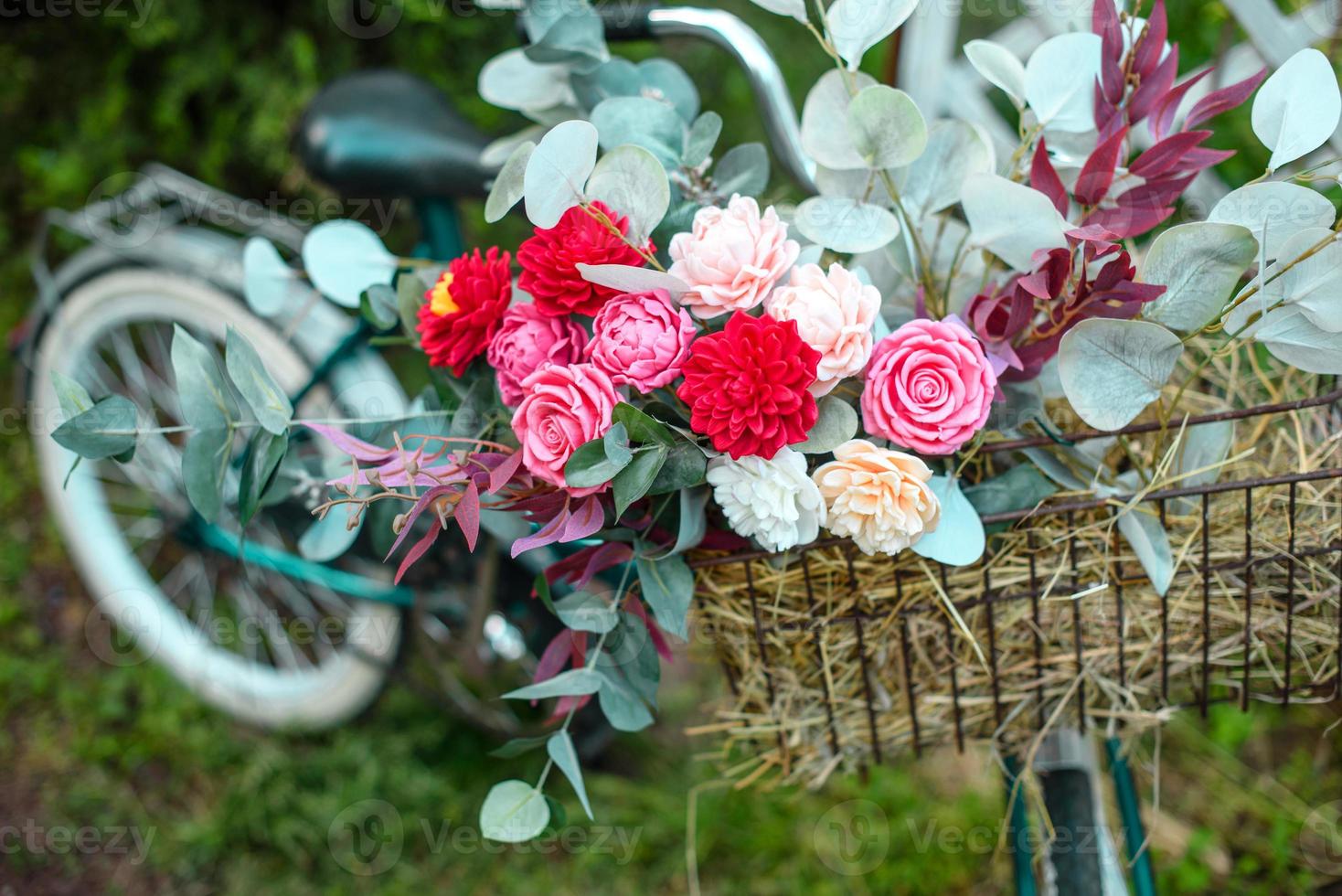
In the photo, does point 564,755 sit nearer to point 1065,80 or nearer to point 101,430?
point 101,430

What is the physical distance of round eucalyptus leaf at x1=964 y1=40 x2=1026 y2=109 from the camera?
816 millimetres

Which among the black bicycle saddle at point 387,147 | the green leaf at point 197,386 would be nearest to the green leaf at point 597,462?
the green leaf at point 197,386

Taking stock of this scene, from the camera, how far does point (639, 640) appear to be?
0.79 m

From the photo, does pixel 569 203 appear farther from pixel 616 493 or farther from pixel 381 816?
pixel 381 816

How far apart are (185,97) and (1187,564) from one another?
2.01 meters

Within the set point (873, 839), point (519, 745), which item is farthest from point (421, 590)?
point (873, 839)

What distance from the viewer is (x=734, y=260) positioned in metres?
0.70

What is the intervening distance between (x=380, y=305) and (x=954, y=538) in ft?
1.80

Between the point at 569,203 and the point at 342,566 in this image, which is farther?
the point at 342,566

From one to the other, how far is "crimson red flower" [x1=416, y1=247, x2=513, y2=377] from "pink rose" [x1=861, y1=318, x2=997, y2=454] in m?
0.31
